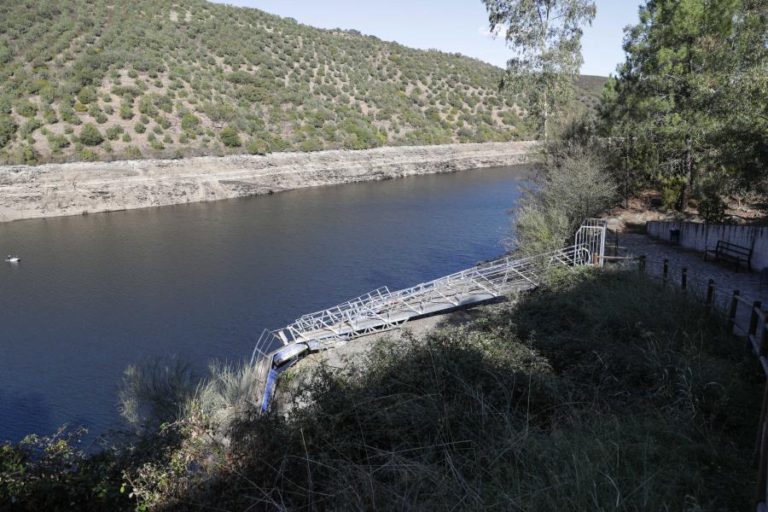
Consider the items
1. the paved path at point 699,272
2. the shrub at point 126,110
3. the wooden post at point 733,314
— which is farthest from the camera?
the shrub at point 126,110

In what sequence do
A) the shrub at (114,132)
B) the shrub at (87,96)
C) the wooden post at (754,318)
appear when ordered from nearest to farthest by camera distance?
1. the wooden post at (754,318)
2. the shrub at (114,132)
3. the shrub at (87,96)

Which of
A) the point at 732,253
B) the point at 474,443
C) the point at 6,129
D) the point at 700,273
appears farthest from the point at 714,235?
the point at 6,129

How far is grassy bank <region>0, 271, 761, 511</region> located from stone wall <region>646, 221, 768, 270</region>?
7.54m

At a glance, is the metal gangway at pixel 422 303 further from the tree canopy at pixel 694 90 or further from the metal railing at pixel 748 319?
the tree canopy at pixel 694 90

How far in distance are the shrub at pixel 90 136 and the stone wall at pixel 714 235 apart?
4398cm

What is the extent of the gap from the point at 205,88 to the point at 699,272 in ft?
A: 177

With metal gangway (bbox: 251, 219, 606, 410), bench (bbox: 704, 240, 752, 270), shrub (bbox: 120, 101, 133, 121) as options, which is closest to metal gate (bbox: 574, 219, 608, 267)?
metal gangway (bbox: 251, 219, 606, 410)

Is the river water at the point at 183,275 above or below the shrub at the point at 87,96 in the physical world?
below

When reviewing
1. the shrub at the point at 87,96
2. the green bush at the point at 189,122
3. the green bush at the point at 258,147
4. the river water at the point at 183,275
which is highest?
the shrub at the point at 87,96

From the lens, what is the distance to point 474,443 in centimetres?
Answer: 516

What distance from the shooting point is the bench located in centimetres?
1449

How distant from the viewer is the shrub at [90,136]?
144ft

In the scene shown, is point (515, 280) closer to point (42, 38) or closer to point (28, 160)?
point (28, 160)

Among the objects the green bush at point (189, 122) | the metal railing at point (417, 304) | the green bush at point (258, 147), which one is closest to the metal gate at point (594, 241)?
the metal railing at point (417, 304)
